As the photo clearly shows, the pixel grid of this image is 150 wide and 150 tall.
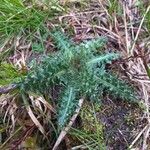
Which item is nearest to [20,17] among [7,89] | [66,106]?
[7,89]

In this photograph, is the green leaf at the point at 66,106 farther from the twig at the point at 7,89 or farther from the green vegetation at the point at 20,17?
the green vegetation at the point at 20,17

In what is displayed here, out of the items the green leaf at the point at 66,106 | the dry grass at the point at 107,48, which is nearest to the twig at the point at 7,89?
the dry grass at the point at 107,48

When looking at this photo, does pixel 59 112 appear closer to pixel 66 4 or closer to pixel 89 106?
pixel 89 106

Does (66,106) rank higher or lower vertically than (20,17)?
lower

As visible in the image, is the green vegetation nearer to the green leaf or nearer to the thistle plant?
the thistle plant

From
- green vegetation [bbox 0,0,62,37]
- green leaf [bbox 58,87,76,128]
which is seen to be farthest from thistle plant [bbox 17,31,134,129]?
green vegetation [bbox 0,0,62,37]

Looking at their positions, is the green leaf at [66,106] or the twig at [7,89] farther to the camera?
the twig at [7,89]

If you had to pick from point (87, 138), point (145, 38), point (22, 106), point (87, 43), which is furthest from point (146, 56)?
point (22, 106)

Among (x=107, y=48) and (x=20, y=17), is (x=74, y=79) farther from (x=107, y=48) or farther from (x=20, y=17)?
(x=20, y=17)
